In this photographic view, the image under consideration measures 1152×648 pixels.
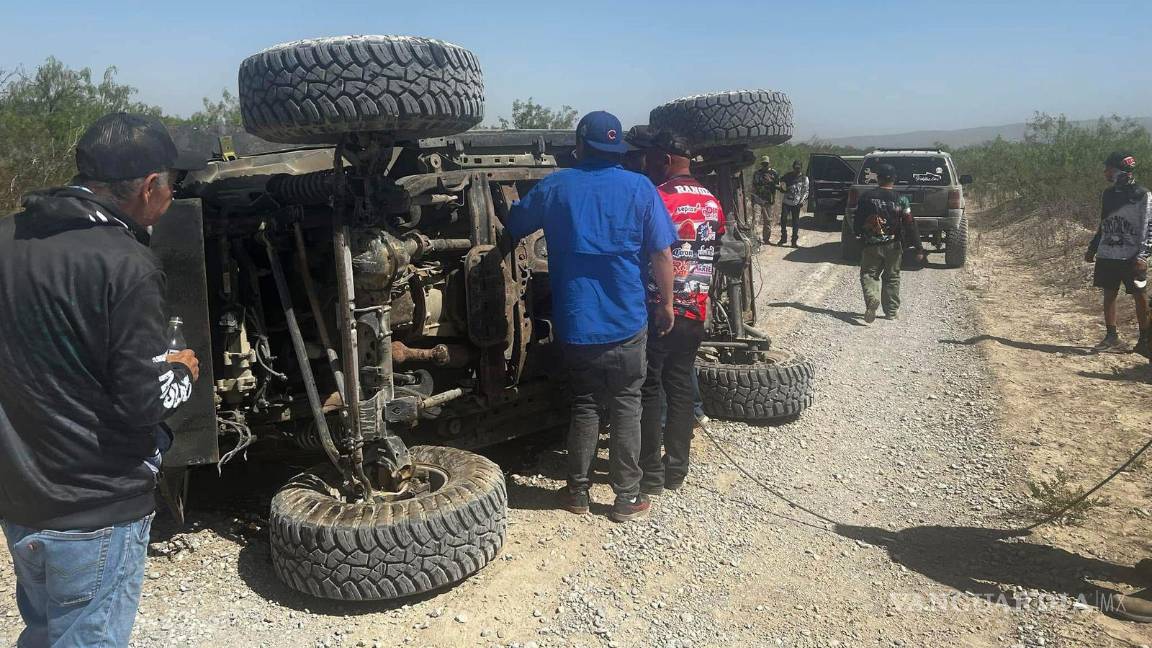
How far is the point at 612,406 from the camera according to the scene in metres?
4.17

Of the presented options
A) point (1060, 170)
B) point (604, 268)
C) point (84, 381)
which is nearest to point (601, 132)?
point (604, 268)

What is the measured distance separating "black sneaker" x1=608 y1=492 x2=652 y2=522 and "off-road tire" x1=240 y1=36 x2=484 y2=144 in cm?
207

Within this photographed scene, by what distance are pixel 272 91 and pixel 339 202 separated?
0.49 metres

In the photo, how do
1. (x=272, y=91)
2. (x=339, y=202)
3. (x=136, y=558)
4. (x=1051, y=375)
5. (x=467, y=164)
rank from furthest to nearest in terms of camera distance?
(x=1051, y=375) < (x=467, y=164) < (x=339, y=202) < (x=272, y=91) < (x=136, y=558)

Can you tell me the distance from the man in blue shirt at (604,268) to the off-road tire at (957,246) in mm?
11372

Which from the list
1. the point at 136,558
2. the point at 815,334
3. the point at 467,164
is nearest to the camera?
the point at 136,558

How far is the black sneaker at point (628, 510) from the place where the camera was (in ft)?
13.7

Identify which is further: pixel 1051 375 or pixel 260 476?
pixel 1051 375

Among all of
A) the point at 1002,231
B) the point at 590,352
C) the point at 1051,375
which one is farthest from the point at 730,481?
the point at 1002,231

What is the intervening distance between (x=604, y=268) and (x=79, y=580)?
2.53 meters

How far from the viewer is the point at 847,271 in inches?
544

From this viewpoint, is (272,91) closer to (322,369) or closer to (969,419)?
(322,369)

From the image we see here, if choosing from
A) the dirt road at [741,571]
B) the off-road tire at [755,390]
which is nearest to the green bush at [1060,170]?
→ the off-road tire at [755,390]

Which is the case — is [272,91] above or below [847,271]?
above
